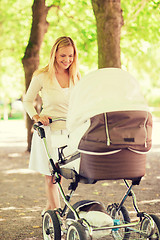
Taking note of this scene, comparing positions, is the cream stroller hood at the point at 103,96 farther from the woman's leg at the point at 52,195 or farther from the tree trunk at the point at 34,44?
the tree trunk at the point at 34,44

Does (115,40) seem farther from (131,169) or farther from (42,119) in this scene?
(131,169)

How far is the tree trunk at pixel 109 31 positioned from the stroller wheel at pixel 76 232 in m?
5.72

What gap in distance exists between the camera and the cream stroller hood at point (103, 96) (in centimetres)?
429

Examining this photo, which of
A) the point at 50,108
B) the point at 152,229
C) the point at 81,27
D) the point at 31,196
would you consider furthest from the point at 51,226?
the point at 81,27

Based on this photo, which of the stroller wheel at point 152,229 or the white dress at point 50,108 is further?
the white dress at point 50,108

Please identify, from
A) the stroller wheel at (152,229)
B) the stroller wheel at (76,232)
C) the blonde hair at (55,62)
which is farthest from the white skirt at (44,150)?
the stroller wheel at (152,229)

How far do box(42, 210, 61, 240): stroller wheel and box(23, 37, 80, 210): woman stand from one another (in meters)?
0.71

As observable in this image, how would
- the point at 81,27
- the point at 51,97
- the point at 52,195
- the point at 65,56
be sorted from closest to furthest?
the point at 65,56, the point at 51,97, the point at 52,195, the point at 81,27

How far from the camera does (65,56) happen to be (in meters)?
5.55

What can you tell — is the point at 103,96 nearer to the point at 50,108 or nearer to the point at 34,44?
the point at 50,108

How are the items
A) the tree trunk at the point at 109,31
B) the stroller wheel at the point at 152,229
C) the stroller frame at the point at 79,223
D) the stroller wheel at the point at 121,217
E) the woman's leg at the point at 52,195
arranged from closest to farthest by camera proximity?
the stroller frame at the point at 79,223
the stroller wheel at the point at 152,229
the stroller wheel at the point at 121,217
the woman's leg at the point at 52,195
the tree trunk at the point at 109,31

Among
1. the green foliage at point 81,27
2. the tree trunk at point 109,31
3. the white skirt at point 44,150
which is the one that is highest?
the green foliage at point 81,27

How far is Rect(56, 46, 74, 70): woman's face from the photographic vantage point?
18.1 ft

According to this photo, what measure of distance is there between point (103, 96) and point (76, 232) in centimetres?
121
